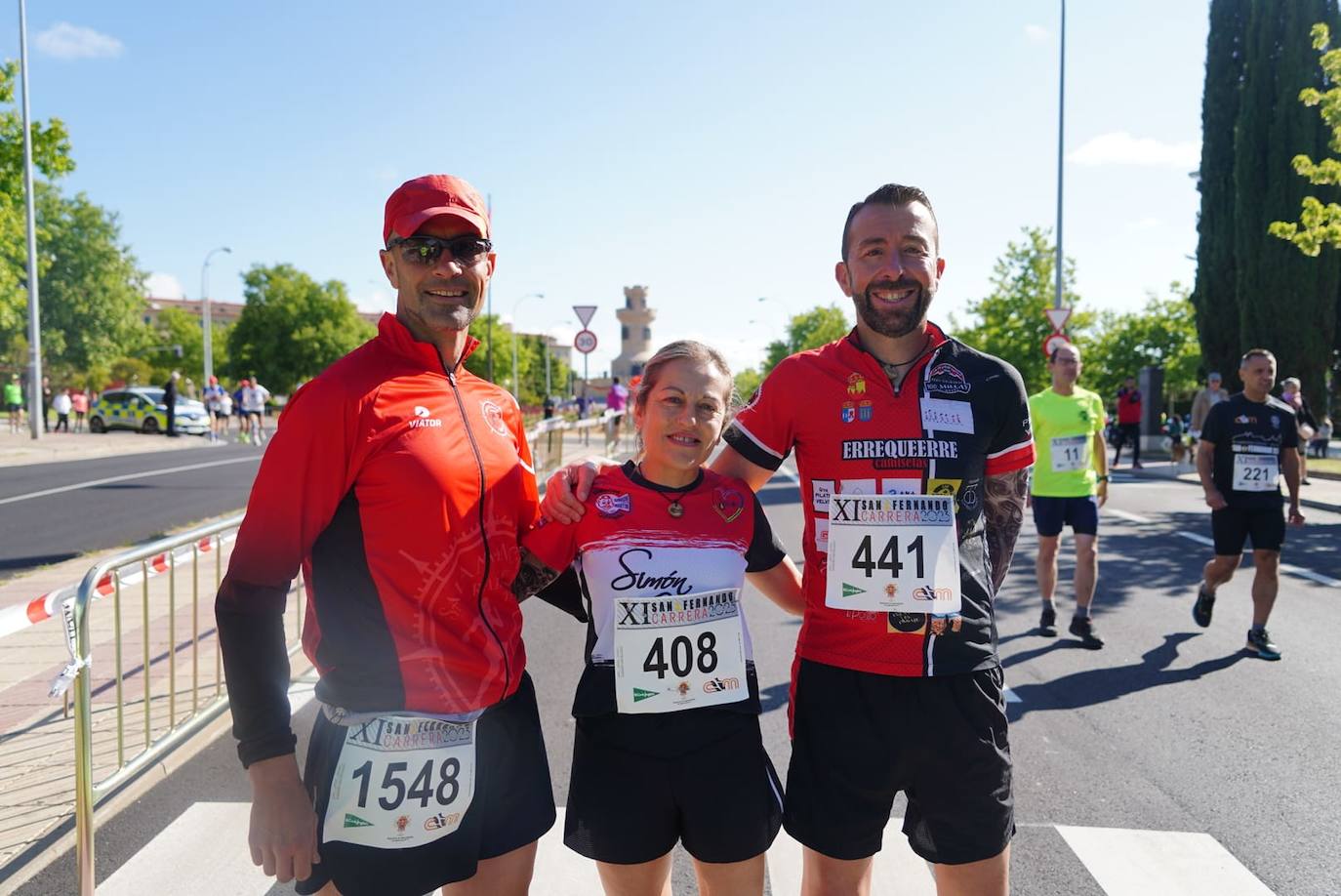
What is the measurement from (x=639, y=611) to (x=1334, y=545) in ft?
38.2

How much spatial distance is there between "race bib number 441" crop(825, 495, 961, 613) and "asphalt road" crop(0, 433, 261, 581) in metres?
9.14

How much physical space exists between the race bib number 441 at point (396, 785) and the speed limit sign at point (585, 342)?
20430 mm

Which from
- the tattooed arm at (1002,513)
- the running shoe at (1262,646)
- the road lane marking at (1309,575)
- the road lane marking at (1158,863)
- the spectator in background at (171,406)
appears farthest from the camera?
the spectator in background at (171,406)

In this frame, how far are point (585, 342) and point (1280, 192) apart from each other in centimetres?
2035

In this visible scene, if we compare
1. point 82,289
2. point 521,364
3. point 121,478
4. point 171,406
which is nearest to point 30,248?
point 171,406

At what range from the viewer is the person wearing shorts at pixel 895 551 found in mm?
2291

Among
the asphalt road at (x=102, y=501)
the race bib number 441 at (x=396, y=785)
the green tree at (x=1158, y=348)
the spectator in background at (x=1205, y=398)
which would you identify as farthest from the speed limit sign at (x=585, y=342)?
the green tree at (x=1158, y=348)

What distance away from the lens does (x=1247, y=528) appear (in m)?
6.40

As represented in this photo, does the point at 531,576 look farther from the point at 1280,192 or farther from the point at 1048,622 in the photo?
the point at 1280,192

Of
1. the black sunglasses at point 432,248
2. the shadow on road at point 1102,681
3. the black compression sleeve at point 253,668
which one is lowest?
the shadow on road at point 1102,681

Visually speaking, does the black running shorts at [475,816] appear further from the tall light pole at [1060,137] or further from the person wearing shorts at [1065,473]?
the tall light pole at [1060,137]

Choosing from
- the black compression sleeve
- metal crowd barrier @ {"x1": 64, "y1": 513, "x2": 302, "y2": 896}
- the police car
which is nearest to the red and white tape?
metal crowd barrier @ {"x1": 64, "y1": 513, "x2": 302, "y2": 896}

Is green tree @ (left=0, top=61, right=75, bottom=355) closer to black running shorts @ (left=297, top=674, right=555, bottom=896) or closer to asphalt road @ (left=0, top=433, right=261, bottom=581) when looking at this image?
asphalt road @ (left=0, top=433, right=261, bottom=581)

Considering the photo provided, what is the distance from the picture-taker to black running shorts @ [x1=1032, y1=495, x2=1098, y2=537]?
6734 mm
